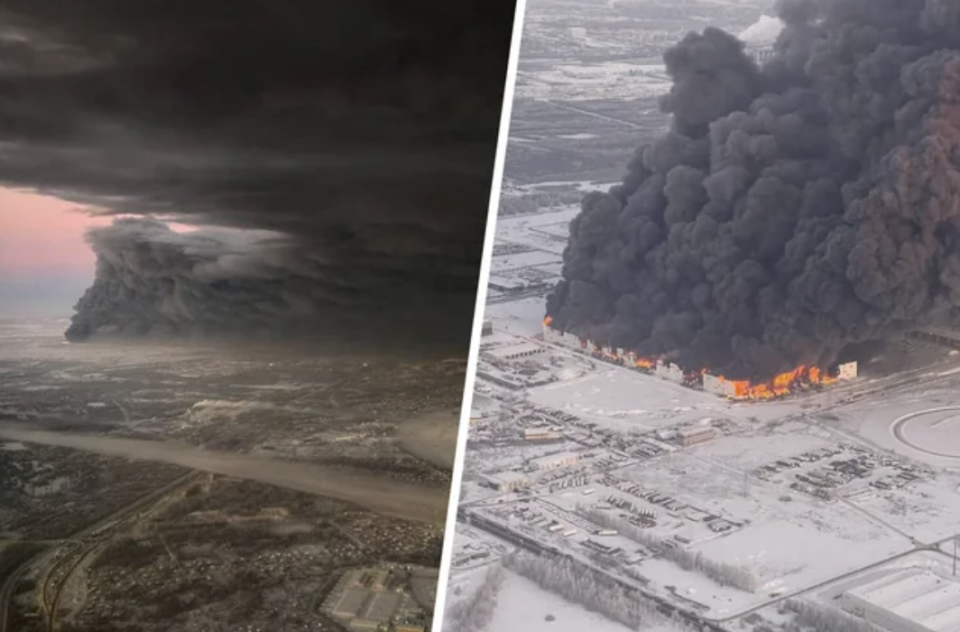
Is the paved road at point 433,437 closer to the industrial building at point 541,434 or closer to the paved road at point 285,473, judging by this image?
the paved road at point 285,473

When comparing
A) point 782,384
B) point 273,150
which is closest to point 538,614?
point 782,384

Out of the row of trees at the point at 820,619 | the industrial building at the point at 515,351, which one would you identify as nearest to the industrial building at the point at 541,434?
the industrial building at the point at 515,351

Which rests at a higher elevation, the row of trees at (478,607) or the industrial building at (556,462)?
the industrial building at (556,462)

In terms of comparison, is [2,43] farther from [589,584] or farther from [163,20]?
[589,584]

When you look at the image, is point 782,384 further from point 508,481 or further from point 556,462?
point 508,481

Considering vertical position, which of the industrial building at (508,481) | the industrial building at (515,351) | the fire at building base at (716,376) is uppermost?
the fire at building base at (716,376)

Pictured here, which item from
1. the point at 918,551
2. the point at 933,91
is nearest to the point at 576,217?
the point at 933,91

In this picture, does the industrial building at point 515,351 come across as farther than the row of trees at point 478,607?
Yes
